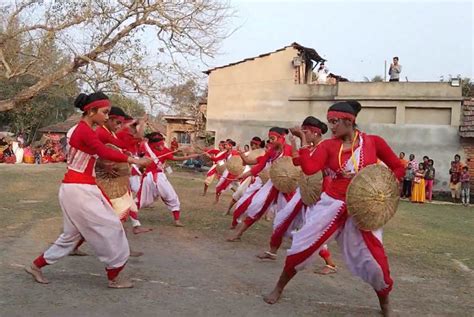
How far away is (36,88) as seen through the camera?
1767 cm

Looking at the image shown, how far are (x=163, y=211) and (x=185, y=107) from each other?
990 centimetres

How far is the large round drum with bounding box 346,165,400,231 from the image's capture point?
450 centimetres

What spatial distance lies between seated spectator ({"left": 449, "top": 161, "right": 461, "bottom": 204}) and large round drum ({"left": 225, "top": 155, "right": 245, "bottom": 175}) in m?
10.3

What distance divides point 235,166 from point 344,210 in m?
7.05

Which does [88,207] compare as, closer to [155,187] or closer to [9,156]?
[155,187]

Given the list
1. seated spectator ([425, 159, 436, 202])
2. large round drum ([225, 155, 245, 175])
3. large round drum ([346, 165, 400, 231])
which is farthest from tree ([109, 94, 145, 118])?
large round drum ([346, 165, 400, 231])

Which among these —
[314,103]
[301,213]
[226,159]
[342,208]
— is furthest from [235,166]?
[314,103]

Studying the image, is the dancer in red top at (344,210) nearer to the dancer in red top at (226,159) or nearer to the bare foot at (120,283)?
the bare foot at (120,283)

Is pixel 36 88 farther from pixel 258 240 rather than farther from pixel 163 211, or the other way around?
pixel 258 240

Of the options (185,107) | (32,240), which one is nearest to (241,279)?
(32,240)

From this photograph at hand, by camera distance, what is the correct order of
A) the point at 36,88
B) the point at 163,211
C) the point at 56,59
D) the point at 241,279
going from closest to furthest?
the point at 241,279
the point at 163,211
the point at 36,88
the point at 56,59

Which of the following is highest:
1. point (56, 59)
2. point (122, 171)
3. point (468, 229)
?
point (56, 59)

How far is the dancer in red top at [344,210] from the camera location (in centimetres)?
463

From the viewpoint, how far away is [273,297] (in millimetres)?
5043
